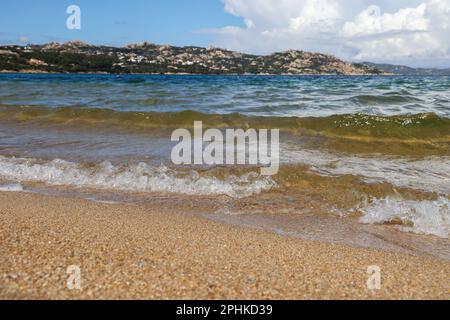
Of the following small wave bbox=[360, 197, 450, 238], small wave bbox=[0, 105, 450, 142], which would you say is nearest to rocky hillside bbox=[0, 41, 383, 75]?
small wave bbox=[0, 105, 450, 142]

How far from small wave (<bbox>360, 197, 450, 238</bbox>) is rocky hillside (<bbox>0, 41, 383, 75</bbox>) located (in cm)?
7213

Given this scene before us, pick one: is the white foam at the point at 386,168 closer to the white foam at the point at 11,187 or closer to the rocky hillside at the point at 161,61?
the white foam at the point at 11,187

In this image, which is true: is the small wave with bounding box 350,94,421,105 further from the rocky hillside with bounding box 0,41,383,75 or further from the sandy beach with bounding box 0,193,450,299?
the rocky hillside with bounding box 0,41,383,75

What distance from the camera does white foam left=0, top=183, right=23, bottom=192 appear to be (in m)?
6.06

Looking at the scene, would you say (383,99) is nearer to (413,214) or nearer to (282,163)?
(282,163)

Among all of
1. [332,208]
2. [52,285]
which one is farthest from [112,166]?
[52,285]

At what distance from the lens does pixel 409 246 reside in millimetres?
4363

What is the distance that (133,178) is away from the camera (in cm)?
655

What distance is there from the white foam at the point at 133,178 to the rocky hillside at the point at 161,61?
68177mm

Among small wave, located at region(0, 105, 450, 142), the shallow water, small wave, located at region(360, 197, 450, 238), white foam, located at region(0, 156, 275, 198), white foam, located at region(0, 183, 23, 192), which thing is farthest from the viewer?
small wave, located at region(0, 105, 450, 142)

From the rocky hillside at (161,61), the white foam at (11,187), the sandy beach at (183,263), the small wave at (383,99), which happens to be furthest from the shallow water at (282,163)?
the rocky hillside at (161,61)

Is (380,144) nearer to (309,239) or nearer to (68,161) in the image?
(309,239)

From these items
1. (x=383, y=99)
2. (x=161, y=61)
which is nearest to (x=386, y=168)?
(x=383, y=99)
